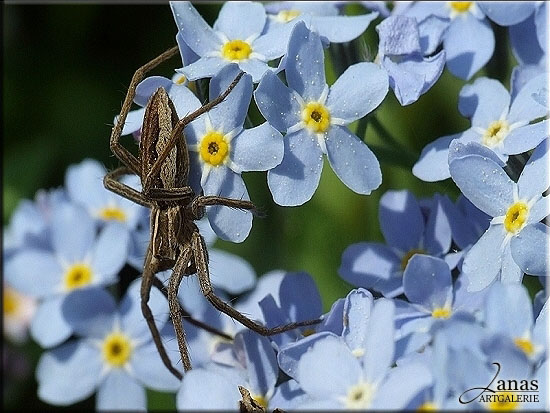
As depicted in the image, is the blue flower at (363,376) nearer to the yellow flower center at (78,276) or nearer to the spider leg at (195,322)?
the spider leg at (195,322)

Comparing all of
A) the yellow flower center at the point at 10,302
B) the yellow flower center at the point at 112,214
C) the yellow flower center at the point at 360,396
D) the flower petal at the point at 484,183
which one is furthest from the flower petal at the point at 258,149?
the yellow flower center at the point at 10,302

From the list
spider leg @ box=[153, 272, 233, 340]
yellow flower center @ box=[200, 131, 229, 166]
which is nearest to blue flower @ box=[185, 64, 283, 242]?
yellow flower center @ box=[200, 131, 229, 166]

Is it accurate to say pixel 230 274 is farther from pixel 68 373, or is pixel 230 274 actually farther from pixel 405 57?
pixel 405 57

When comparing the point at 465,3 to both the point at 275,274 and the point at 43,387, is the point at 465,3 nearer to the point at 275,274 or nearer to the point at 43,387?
the point at 275,274

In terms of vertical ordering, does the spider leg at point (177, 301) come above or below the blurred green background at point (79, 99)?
below

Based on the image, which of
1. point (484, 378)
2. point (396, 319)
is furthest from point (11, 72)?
point (484, 378)

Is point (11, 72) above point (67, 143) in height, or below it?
above
